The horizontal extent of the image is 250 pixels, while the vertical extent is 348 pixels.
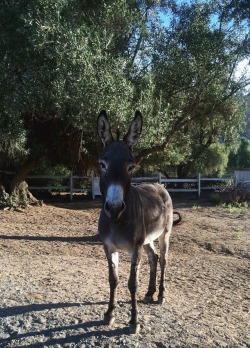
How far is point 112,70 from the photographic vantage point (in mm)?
8945

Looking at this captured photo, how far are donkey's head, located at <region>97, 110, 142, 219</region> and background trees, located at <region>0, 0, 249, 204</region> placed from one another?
15.0ft

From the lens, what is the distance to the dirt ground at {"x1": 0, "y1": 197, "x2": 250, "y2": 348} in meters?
3.72

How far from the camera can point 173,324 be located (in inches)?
160

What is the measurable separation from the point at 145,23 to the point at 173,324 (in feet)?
33.0

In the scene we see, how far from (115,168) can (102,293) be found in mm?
2362

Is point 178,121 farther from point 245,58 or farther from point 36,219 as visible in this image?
point 36,219

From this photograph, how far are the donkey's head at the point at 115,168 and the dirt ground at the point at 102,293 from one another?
1.44 meters

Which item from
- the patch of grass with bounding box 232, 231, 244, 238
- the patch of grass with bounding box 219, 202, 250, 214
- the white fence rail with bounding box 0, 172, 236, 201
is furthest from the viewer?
the white fence rail with bounding box 0, 172, 236, 201

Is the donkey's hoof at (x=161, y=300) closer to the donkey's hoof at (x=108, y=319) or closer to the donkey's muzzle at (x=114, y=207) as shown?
the donkey's hoof at (x=108, y=319)

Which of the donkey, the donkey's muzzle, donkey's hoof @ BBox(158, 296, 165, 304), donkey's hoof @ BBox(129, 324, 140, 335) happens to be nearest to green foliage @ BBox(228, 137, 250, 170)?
donkey's hoof @ BBox(158, 296, 165, 304)

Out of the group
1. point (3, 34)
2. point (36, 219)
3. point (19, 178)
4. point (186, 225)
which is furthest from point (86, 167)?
point (3, 34)

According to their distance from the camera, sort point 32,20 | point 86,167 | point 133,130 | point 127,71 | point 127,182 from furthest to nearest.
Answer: point 86,167 → point 127,71 → point 32,20 → point 133,130 → point 127,182

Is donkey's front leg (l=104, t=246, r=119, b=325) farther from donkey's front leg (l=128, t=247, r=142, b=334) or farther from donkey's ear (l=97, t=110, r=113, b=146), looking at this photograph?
donkey's ear (l=97, t=110, r=113, b=146)

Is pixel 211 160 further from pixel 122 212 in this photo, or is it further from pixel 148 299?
pixel 122 212
